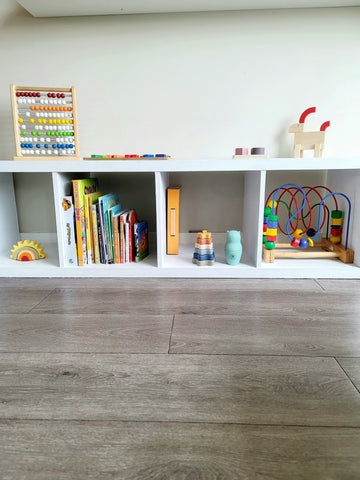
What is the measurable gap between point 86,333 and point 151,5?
1.34 m

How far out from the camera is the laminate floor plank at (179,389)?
544 millimetres

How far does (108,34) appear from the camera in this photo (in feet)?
4.84

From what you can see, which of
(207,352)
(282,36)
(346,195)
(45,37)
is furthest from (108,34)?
(207,352)

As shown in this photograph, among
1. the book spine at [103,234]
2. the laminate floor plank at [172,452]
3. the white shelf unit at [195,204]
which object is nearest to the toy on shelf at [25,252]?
the white shelf unit at [195,204]

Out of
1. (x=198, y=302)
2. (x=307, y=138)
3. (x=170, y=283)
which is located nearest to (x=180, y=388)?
(x=198, y=302)

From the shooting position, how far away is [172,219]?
1.40 meters

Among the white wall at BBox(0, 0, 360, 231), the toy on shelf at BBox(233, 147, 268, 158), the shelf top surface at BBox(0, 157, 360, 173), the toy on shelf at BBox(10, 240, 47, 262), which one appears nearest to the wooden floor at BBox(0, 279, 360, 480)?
the toy on shelf at BBox(10, 240, 47, 262)

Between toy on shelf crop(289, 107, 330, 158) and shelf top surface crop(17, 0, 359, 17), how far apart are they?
459mm

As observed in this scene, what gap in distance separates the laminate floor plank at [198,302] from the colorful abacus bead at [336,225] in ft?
1.27

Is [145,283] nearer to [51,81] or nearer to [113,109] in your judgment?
[113,109]

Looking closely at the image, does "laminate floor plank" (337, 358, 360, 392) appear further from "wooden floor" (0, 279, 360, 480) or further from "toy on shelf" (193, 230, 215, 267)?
"toy on shelf" (193, 230, 215, 267)

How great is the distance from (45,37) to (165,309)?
139cm

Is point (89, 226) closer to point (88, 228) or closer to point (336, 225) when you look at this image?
point (88, 228)

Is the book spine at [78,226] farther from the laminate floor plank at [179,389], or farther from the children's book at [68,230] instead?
the laminate floor plank at [179,389]
